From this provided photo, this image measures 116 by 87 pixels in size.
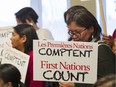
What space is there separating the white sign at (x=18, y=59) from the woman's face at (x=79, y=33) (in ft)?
1.47

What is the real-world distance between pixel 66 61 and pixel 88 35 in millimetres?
211

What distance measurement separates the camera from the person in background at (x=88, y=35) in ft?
7.02

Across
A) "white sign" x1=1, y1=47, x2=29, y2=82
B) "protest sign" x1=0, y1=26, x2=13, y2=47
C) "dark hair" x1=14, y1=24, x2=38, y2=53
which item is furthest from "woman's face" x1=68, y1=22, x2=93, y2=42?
"protest sign" x1=0, y1=26, x2=13, y2=47

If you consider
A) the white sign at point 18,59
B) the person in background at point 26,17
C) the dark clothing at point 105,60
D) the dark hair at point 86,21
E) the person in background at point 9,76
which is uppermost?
the dark hair at point 86,21

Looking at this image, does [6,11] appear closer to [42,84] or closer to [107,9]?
[107,9]

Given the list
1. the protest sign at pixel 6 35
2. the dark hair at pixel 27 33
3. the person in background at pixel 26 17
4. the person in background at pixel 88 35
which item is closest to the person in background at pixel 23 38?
the dark hair at pixel 27 33

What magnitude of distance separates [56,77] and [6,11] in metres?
2.88

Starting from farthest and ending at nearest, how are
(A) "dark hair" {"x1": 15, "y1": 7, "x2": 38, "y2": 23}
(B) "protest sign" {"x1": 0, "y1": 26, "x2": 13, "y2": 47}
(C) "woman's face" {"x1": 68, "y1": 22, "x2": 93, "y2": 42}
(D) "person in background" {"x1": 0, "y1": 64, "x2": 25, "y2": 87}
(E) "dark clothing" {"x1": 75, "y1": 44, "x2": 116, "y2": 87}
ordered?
1. (A) "dark hair" {"x1": 15, "y1": 7, "x2": 38, "y2": 23}
2. (B) "protest sign" {"x1": 0, "y1": 26, "x2": 13, "y2": 47}
3. (D) "person in background" {"x1": 0, "y1": 64, "x2": 25, "y2": 87}
4. (C) "woman's face" {"x1": 68, "y1": 22, "x2": 93, "y2": 42}
5. (E) "dark clothing" {"x1": 75, "y1": 44, "x2": 116, "y2": 87}

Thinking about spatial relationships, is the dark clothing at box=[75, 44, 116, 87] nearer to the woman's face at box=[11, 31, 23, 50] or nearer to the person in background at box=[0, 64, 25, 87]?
the person in background at box=[0, 64, 25, 87]

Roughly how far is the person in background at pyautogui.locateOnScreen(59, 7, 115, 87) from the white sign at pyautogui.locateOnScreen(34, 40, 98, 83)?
0.13 feet

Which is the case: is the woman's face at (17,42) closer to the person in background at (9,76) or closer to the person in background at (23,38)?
the person in background at (23,38)

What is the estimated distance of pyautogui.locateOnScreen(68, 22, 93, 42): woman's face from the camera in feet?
7.45

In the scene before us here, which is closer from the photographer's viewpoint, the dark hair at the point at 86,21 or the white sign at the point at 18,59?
the dark hair at the point at 86,21

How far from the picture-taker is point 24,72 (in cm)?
258
